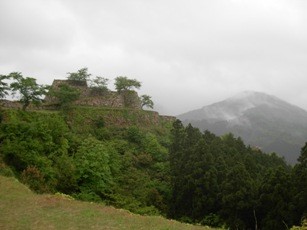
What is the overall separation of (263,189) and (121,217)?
526 inches

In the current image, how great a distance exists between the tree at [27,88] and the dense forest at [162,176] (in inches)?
81.2

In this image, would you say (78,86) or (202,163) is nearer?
(202,163)

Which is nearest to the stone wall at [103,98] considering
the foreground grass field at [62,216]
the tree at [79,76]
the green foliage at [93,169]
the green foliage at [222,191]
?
the tree at [79,76]

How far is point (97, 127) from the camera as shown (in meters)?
42.3

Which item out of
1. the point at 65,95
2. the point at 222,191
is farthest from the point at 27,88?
the point at 222,191

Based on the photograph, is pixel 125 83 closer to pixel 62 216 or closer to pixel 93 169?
pixel 93 169

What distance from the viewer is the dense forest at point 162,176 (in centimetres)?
2253

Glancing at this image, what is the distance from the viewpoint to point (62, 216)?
13.2 metres

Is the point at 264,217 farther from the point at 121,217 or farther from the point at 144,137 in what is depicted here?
the point at 144,137

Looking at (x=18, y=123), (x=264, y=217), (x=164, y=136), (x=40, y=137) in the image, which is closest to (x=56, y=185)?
(x=40, y=137)

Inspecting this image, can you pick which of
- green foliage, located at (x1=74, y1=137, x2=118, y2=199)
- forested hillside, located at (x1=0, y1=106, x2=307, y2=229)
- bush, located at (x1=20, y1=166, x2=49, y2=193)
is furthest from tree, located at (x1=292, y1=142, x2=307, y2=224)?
bush, located at (x1=20, y1=166, x2=49, y2=193)

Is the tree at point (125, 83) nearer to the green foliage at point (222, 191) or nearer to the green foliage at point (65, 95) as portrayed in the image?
the green foliage at point (65, 95)

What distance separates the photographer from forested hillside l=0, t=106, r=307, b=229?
22578 millimetres

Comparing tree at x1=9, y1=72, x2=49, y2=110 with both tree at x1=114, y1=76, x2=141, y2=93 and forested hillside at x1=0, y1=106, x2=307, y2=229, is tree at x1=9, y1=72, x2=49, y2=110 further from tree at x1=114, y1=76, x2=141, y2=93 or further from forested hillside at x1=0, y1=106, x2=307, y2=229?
tree at x1=114, y1=76, x2=141, y2=93
